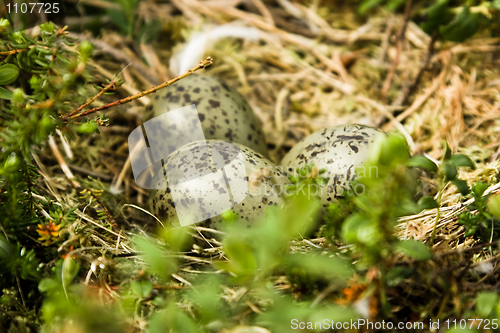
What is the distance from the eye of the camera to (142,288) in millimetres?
1028

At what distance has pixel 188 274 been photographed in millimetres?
1237

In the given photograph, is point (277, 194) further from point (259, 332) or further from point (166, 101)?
point (166, 101)

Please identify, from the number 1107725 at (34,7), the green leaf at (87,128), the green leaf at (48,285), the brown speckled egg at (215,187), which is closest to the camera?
the green leaf at (48,285)

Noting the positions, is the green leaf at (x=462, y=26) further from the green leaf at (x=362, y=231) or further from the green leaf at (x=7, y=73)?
the green leaf at (x=7, y=73)

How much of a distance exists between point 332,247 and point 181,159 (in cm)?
67

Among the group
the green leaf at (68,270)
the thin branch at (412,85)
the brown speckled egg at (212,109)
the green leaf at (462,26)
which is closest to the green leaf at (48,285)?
the green leaf at (68,270)

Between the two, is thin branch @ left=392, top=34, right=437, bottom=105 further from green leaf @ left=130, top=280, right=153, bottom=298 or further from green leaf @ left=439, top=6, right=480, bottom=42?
green leaf @ left=130, top=280, right=153, bottom=298

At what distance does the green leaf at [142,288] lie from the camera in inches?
40.0

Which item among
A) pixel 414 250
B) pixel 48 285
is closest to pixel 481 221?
pixel 414 250

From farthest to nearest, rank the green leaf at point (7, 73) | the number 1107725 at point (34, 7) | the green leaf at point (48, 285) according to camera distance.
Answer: the number 1107725 at point (34, 7)
the green leaf at point (7, 73)
the green leaf at point (48, 285)

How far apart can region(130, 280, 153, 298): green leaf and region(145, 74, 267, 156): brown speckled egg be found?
0.77 metres

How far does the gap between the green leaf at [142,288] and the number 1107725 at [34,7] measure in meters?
1.59

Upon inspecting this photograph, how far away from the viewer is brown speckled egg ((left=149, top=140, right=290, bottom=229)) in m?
1.38

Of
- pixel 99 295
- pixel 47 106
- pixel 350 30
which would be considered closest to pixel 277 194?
pixel 99 295
